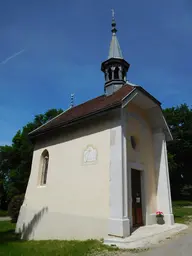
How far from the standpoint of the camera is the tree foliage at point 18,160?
2870cm

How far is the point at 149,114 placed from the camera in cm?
1180

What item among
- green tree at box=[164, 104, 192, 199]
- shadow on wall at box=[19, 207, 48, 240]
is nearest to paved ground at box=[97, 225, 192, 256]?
shadow on wall at box=[19, 207, 48, 240]

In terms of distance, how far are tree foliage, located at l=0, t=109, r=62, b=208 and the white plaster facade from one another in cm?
1763

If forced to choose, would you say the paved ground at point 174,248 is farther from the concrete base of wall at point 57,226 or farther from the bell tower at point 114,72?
the bell tower at point 114,72

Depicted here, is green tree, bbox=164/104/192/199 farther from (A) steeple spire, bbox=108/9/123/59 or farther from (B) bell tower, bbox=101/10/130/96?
(B) bell tower, bbox=101/10/130/96

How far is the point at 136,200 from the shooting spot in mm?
9859

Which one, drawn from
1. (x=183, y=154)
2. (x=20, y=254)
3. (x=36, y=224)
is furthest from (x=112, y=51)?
(x=183, y=154)

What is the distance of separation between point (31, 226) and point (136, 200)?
20.1ft

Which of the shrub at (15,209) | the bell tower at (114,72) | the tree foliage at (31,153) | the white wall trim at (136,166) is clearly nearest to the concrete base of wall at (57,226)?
the white wall trim at (136,166)

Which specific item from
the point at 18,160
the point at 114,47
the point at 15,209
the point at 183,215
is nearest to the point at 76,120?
the point at 114,47

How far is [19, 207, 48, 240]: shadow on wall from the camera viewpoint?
426 inches

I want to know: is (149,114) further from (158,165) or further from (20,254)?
(20,254)

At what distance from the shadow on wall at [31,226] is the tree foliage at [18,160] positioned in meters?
17.2

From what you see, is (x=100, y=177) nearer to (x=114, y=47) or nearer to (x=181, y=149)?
(x=114, y=47)
